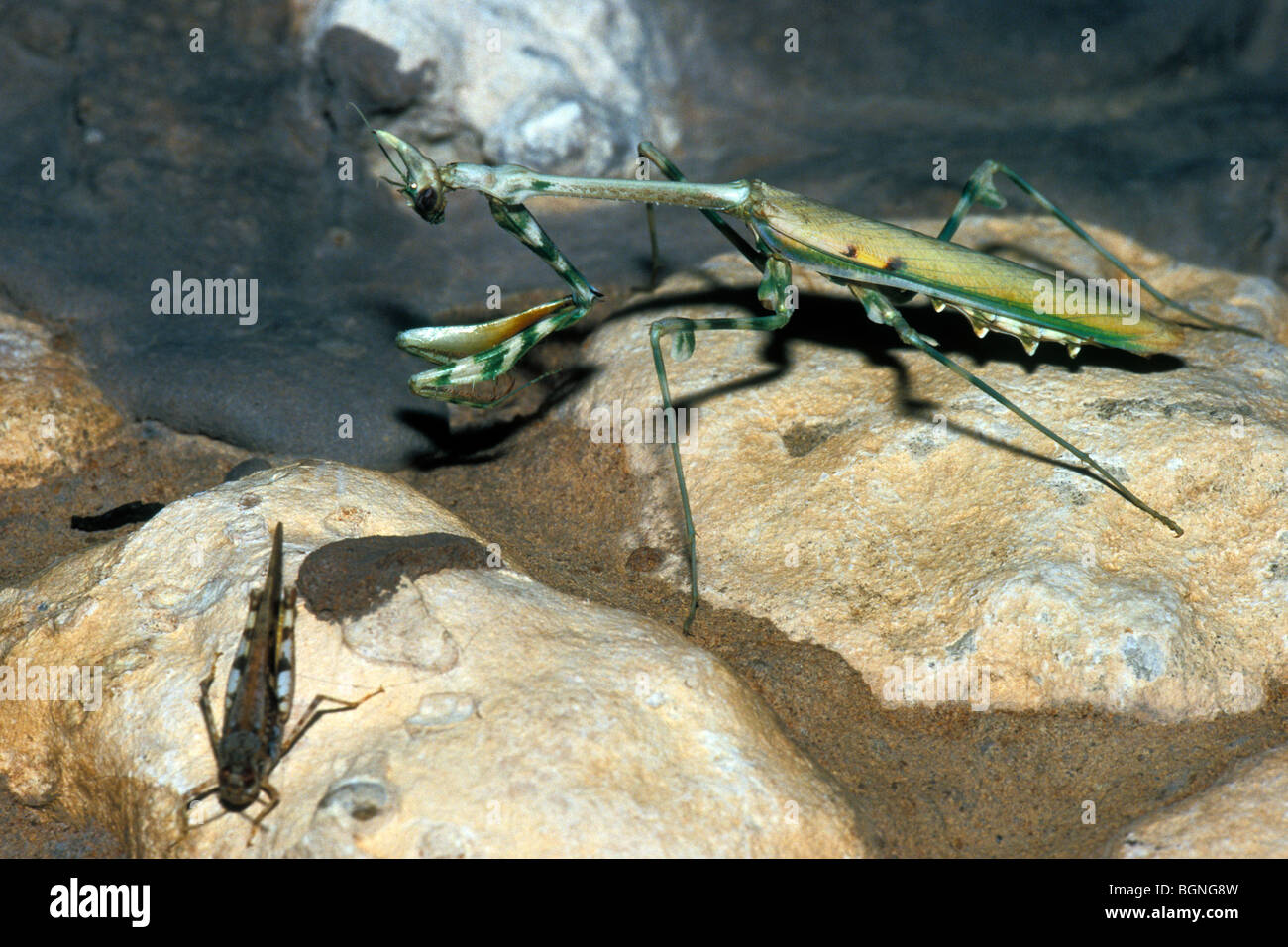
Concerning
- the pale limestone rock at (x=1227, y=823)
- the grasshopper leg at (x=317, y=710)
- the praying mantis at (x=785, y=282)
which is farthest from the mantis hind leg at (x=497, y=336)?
the pale limestone rock at (x=1227, y=823)

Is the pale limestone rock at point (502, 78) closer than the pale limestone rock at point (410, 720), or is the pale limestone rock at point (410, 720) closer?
the pale limestone rock at point (410, 720)

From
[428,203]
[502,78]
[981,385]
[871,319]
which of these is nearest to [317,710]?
[428,203]

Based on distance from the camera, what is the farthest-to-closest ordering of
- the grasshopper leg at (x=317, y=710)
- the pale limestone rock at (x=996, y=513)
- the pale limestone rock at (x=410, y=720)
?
the pale limestone rock at (x=996, y=513)
the grasshopper leg at (x=317, y=710)
the pale limestone rock at (x=410, y=720)

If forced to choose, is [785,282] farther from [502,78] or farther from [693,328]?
[502,78]

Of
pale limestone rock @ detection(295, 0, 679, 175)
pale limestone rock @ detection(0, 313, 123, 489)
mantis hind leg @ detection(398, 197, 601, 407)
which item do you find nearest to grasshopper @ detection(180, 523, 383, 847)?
mantis hind leg @ detection(398, 197, 601, 407)

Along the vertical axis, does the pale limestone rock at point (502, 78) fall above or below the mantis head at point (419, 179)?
above

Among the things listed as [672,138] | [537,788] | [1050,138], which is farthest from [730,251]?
[537,788]

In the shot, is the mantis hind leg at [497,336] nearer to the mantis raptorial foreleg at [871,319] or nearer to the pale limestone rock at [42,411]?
the mantis raptorial foreleg at [871,319]
